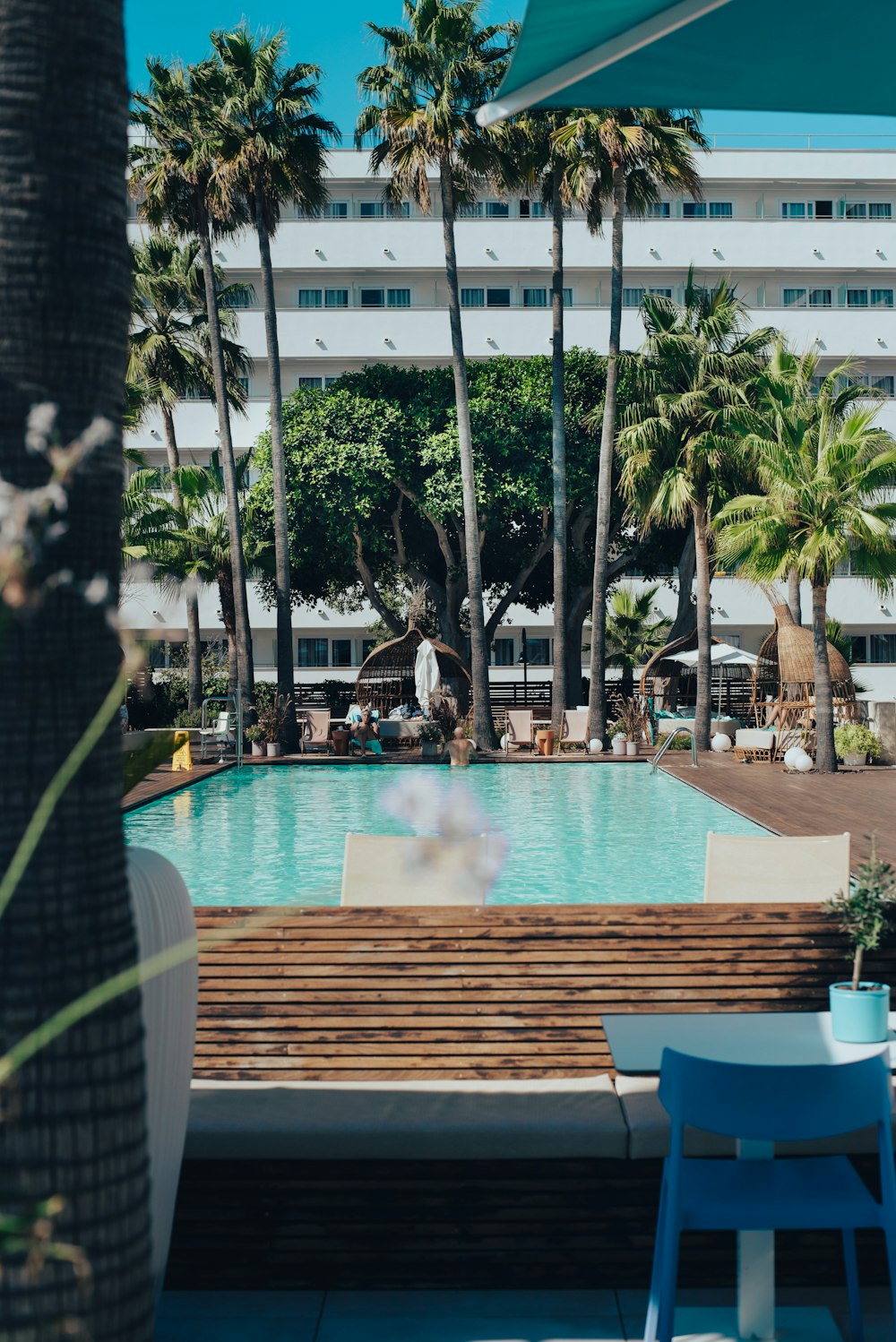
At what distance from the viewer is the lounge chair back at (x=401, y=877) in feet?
19.9

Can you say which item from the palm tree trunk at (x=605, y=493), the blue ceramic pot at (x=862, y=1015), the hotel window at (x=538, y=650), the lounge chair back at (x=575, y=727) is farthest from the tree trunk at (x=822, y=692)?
the hotel window at (x=538, y=650)

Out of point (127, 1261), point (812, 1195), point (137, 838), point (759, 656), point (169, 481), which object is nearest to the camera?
point (127, 1261)

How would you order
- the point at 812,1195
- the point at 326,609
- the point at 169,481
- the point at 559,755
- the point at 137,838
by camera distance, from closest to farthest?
the point at 812,1195 → the point at 137,838 → the point at 559,755 → the point at 169,481 → the point at 326,609

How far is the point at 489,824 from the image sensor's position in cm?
1529

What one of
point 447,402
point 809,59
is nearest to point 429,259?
point 447,402

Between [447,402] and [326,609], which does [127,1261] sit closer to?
[447,402]

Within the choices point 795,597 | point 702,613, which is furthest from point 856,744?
point 795,597

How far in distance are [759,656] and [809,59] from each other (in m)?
22.9

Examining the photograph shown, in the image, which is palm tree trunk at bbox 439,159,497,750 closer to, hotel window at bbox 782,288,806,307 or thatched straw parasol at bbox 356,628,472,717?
thatched straw parasol at bbox 356,628,472,717

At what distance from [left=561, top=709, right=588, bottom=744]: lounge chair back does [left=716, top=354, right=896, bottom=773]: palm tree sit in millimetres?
5591

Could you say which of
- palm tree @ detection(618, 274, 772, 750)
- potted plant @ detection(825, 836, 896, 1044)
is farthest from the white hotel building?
potted plant @ detection(825, 836, 896, 1044)

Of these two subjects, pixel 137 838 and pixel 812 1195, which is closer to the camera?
pixel 812 1195

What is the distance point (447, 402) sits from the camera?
32469 mm

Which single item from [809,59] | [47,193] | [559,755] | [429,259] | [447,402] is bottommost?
[559,755]
